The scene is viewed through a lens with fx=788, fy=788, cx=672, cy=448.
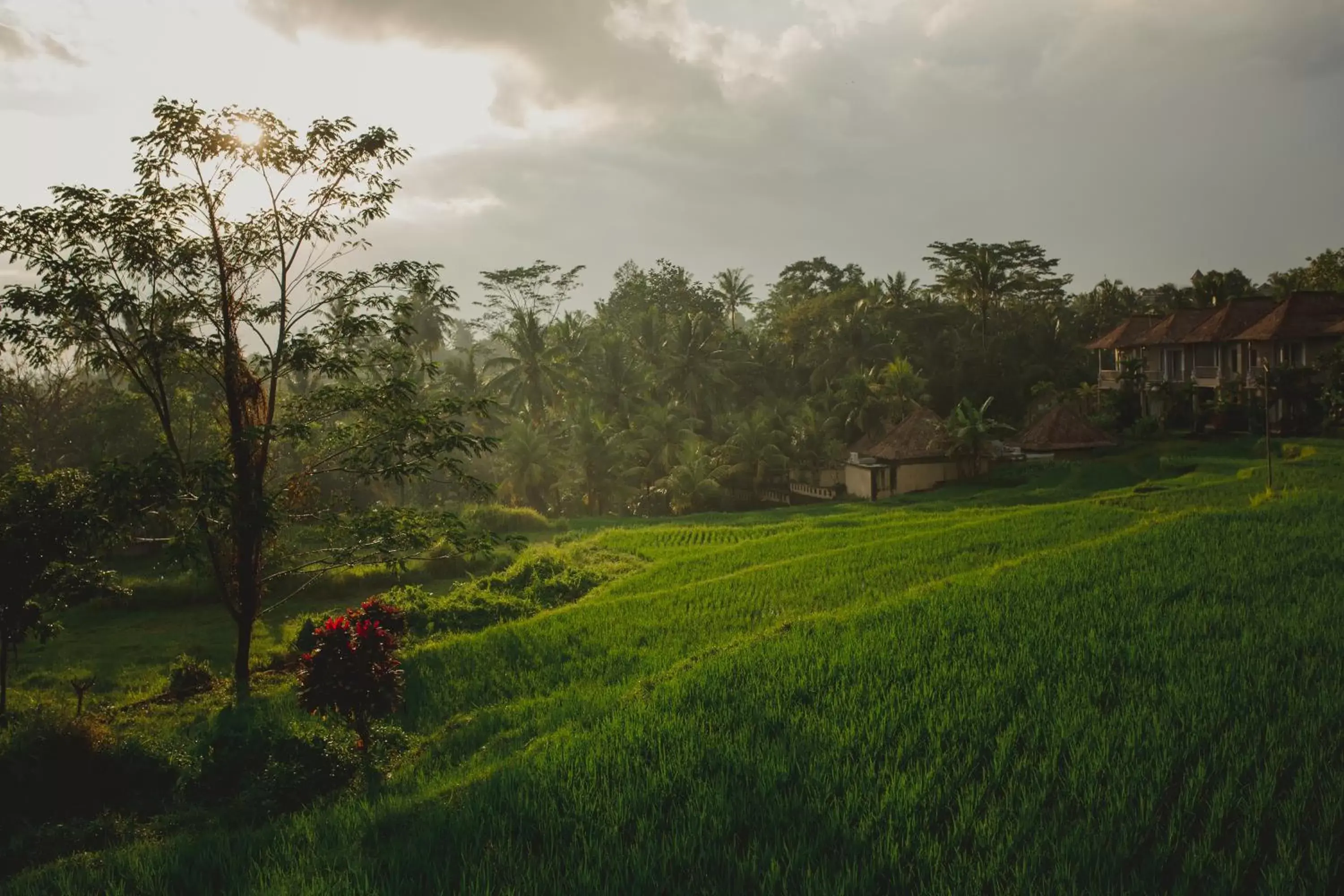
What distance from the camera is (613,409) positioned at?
131ft

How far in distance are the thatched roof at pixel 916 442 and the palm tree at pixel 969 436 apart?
0.35m

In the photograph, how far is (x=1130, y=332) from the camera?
37.8 m

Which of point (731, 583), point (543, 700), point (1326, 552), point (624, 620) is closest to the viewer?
point (543, 700)

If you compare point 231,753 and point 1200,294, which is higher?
point 1200,294

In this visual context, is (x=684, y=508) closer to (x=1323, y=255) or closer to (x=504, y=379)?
(x=504, y=379)

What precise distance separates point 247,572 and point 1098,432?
31.8m

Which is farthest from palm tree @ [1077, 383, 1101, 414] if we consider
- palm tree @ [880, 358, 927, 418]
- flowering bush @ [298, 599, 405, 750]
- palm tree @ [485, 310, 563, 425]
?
flowering bush @ [298, 599, 405, 750]

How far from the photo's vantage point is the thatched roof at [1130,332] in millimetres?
37500

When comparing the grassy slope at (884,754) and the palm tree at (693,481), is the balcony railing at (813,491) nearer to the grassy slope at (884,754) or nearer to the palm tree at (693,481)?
the palm tree at (693,481)

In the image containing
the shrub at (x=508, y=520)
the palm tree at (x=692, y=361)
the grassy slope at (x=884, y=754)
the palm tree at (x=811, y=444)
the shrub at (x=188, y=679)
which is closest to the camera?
the grassy slope at (x=884, y=754)

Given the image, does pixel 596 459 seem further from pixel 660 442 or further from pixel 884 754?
pixel 884 754

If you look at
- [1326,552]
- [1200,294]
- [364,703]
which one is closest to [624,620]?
[364,703]

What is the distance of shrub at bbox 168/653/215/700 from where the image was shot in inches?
436

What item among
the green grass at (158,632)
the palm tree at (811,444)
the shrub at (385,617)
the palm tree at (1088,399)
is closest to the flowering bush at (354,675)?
the shrub at (385,617)
